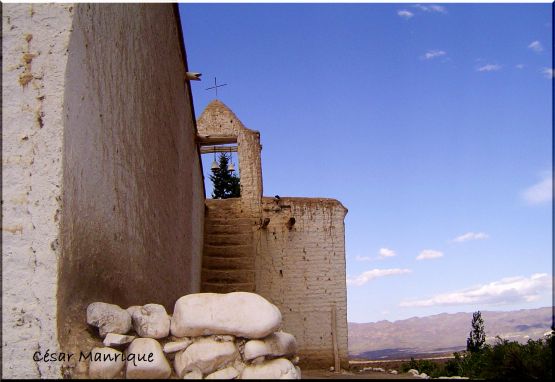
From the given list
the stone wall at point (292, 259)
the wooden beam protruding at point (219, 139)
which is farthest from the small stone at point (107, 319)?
the wooden beam protruding at point (219, 139)

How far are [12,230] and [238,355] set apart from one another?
3.95 ft

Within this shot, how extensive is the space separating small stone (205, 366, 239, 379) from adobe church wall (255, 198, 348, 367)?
8762mm

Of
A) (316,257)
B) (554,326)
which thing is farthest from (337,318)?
(554,326)

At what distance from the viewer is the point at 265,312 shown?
9.48ft

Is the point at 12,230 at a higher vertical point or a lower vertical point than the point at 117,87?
lower

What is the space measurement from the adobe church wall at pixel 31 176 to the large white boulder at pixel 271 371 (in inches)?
34.0

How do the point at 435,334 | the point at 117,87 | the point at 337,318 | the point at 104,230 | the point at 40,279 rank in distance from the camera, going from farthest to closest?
the point at 435,334 → the point at 337,318 → the point at 117,87 → the point at 104,230 → the point at 40,279

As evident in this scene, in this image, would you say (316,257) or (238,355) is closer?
(238,355)

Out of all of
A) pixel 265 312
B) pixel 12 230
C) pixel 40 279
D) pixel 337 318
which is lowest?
pixel 337 318

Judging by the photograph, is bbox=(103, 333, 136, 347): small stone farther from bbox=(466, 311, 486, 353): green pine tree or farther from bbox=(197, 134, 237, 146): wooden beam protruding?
bbox=(466, 311, 486, 353): green pine tree

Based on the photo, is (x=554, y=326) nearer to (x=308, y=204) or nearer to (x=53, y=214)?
(x=53, y=214)

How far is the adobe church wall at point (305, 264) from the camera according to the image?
1148 centimetres

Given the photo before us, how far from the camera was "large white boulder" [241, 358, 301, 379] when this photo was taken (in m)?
2.73

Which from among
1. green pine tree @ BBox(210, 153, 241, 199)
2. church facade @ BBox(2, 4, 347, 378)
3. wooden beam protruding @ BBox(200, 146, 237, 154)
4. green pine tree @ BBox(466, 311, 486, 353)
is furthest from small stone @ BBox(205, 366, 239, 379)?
green pine tree @ BBox(210, 153, 241, 199)
